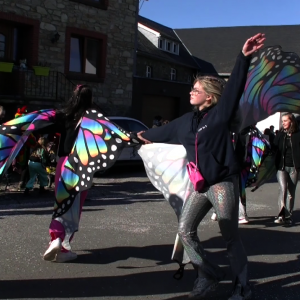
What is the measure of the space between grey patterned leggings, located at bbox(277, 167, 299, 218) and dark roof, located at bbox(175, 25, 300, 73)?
95.0 feet

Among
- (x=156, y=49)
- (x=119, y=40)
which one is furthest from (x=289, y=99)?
(x=156, y=49)

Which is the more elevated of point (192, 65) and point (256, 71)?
point (192, 65)

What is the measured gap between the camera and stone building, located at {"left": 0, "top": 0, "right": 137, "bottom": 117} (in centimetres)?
1598

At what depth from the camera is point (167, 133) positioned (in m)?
4.39

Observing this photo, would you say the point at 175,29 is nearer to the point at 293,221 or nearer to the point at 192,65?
the point at 192,65

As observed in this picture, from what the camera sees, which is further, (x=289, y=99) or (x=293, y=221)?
(x=293, y=221)

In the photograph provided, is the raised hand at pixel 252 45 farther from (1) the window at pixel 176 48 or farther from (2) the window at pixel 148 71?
(1) the window at pixel 176 48

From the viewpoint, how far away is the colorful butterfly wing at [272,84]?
456 centimetres

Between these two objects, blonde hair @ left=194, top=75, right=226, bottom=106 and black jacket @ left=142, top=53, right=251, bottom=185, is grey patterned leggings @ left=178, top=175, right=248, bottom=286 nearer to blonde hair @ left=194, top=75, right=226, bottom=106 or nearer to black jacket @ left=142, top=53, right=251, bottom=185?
black jacket @ left=142, top=53, right=251, bottom=185

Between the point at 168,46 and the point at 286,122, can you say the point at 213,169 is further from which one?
the point at 168,46

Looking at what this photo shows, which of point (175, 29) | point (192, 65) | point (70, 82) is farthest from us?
point (175, 29)

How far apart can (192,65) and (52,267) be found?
1108 inches

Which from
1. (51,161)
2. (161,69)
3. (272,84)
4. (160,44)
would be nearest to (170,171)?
(272,84)

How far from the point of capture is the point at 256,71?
4.64 m
